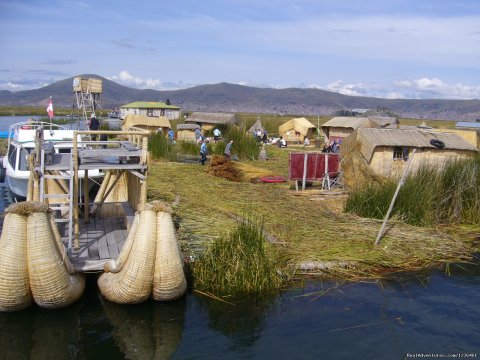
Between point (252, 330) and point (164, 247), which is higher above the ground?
point (164, 247)

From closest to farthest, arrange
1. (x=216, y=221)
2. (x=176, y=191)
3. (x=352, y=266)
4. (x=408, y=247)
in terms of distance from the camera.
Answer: (x=352, y=266)
(x=408, y=247)
(x=216, y=221)
(x=176, y=191)

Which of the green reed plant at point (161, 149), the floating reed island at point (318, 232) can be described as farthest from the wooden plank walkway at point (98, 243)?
the green reed plant at point (161, 149)

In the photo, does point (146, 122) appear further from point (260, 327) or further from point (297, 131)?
point (260, 327)

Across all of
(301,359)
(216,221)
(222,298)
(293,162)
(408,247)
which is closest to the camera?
(301,359)

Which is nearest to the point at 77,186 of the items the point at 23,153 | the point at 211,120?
the point at 23,153

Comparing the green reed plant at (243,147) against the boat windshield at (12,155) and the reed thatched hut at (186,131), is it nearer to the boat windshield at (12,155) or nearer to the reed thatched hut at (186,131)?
→ the boat windshield at (12,155)

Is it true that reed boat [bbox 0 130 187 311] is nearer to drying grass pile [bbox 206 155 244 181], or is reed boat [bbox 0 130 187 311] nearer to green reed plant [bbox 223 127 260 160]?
drying grass pile [bbox 206 155 244 181]

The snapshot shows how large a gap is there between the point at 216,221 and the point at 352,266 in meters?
3.62

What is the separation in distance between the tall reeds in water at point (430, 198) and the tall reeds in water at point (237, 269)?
5.20 meters

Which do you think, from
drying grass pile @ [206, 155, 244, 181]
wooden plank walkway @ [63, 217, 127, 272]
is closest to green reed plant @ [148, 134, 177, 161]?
drying grass pile @ [206, 155, 244, 181]

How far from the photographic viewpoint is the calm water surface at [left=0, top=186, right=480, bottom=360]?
23.8 feet

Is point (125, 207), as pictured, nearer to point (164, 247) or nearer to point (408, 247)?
point (164, 247)

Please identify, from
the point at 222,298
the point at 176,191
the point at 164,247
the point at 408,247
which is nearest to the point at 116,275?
the point at 164,247

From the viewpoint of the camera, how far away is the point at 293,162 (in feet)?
58.7
